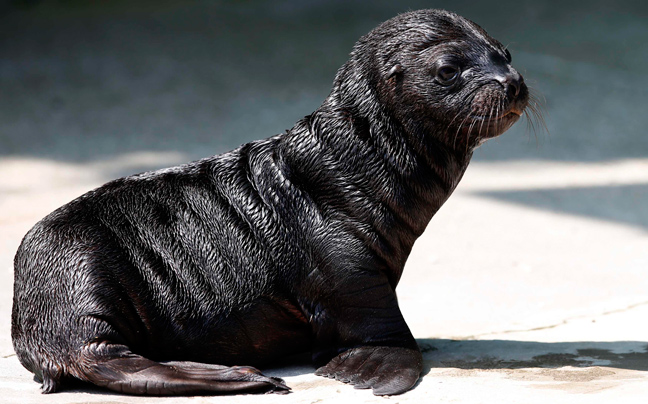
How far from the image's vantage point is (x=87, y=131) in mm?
10602

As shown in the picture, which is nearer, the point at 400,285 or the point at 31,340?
the point at 31,340

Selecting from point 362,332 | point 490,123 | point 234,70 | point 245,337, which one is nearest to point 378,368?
point 362,332

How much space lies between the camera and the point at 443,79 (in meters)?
4.31

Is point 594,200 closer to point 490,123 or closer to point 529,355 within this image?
point 529,355

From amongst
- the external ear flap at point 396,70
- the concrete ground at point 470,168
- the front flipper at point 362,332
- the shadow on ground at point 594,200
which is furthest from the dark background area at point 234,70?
the front flipper at point 362,332

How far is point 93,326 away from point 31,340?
0.34 metres

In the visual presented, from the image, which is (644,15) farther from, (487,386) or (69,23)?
(487,386)

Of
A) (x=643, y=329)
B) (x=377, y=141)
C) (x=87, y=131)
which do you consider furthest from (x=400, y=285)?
(x=87, y=131)

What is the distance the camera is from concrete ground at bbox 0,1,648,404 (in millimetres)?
4668

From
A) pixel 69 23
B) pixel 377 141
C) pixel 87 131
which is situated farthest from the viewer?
pixel 69 23

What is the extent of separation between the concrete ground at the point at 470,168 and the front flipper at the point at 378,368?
60 mm

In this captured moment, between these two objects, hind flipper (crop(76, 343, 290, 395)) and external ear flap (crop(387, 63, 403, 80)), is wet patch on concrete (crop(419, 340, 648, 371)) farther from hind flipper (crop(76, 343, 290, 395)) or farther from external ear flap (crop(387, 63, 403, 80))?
external ear flap (crop(387, 63, 403, 80))

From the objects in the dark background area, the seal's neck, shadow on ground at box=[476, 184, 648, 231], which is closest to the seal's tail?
the seal's neck

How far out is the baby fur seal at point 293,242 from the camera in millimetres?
4254
